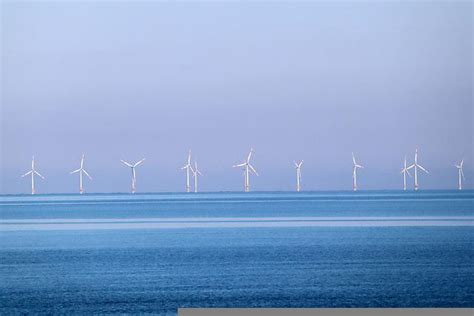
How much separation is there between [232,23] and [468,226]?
8638mm

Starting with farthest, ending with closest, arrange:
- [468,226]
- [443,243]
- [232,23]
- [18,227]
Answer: [18,227]
[468,226]
[443,243]
[232,23]

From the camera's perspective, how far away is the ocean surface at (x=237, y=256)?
65.9ft

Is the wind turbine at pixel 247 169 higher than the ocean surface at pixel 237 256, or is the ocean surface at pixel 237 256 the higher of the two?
the wind turbine at pixel 247 169

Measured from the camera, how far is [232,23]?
18.9 metres

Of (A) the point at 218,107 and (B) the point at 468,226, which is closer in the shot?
(A) the point at 218,107

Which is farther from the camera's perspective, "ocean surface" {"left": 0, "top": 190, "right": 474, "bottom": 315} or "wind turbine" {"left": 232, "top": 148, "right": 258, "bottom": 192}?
"ocean surface" {"left": 0, "top": 190, "right": 474, "bottom": 315}

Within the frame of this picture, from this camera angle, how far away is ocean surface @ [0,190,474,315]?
65.9 feet

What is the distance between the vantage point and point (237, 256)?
23.1m

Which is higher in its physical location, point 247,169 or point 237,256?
point 247,169

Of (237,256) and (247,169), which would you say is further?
(237,256)

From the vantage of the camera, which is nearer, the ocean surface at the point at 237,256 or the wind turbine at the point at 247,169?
the wind turbine at the point at 247,169

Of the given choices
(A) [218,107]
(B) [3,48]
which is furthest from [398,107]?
(B) [3,48]

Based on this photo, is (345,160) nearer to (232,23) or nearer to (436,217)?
(232,23)

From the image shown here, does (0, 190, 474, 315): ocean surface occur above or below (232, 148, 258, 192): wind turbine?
below
